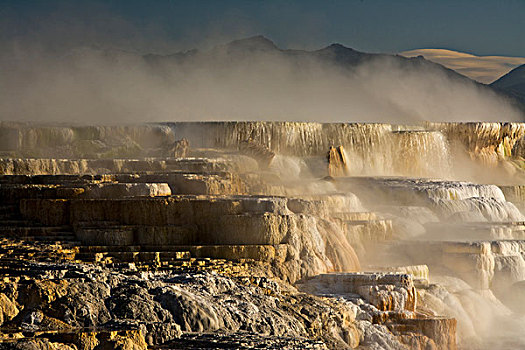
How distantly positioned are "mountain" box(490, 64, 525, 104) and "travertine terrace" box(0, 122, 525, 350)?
4699 centimetres

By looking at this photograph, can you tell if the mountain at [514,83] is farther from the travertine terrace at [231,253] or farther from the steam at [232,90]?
the travertine terrace at [231,253]

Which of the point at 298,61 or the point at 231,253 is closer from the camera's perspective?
the point at 231,253

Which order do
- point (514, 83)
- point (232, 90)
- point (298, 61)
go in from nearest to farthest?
point (232, 90), point (298, 61), point (514, 83)

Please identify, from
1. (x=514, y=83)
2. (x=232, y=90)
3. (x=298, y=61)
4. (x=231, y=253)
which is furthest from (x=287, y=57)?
(x=231, y=253)

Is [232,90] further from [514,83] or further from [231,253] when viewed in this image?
[231,253]

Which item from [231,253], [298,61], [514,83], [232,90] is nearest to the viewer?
[231,253]

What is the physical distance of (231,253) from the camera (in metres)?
23.3

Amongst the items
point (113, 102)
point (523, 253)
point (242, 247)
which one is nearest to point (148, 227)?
point (242, 247)

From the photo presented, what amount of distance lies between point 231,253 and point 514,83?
74705 mm

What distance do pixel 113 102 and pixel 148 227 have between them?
40723 mm

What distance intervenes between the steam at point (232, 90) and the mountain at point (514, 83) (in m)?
4.94

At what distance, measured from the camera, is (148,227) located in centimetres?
2383

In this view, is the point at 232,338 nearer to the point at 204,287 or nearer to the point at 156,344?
the point at 156,344

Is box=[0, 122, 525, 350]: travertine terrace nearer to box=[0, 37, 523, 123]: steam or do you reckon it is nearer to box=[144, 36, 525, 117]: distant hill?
box=[0, 37, 523, 123]: steam
